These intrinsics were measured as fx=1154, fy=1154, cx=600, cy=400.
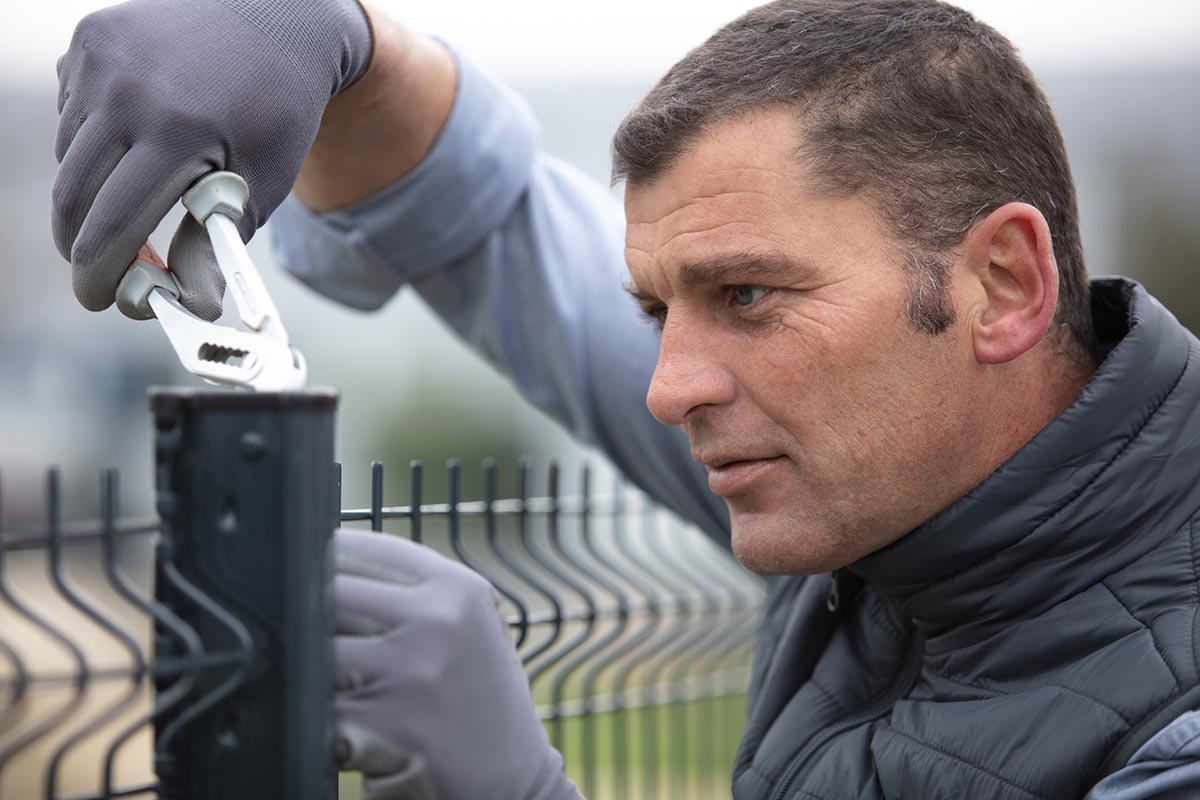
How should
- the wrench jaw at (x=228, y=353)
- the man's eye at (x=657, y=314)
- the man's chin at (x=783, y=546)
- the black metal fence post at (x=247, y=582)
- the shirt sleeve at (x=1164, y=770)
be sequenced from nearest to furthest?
the black metal fence post at (x=247, y=582), the wrench jaw at (x=228, y=353), the shirt sleeve at (x=1164, y=770), the man's chin at (x=783, y=546), the man's eye at (x=657, y=314)

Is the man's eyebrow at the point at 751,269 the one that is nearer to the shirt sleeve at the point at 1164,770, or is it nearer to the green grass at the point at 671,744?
the shirt sleeve at the point at 1164,770

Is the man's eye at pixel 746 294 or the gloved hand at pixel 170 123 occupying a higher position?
the gloved hand at pixel 170 123

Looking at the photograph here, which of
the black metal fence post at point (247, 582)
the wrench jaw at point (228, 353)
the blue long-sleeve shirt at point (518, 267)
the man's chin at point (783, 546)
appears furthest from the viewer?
the blue long-sleeve shirt at point (518, 267)

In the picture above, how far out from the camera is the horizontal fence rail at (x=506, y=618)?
1191 millimetres

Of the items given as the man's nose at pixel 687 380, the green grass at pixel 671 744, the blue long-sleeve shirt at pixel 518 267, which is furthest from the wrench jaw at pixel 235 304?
the green grass at pixel 671 744

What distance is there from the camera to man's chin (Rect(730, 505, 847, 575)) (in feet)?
6.17

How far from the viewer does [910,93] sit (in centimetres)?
192

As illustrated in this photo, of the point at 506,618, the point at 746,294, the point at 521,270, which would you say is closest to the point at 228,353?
the point at 746,294

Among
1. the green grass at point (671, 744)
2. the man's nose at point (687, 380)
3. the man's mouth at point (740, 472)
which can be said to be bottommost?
the green grass at point (671, 744)

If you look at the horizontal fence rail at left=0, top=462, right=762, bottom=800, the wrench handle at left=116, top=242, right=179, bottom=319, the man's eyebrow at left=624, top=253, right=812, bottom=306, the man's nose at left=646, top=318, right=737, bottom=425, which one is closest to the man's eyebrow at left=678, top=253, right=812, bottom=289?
the man's eyebrow at left=624, top=253, right=812, bottom=306

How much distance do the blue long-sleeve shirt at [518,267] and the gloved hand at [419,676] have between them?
1.43 metres

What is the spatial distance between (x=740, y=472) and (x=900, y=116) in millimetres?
645

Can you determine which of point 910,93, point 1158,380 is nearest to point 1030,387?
point 1158,380

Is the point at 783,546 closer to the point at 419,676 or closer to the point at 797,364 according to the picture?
the point at 797,364
